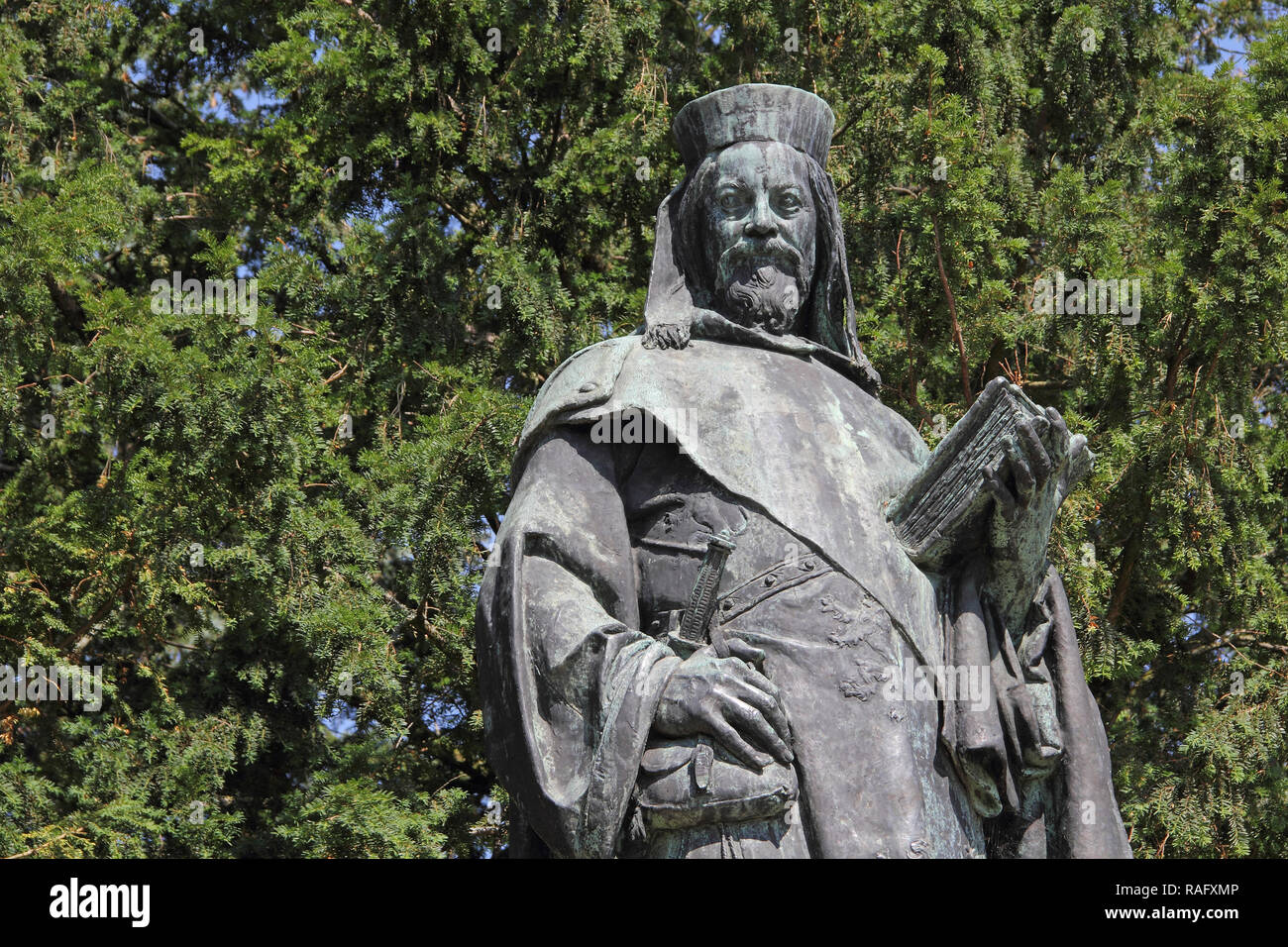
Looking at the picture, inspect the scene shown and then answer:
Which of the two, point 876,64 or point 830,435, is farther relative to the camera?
point 876,64

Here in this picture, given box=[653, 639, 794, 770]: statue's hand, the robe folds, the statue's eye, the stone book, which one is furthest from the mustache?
box=[653, 639, 794, 770]: statue's hand

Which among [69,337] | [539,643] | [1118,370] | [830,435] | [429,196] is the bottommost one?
[539,643]

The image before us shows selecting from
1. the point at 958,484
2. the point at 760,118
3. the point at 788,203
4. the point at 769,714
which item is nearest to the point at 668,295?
the point at 788,203

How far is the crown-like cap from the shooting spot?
592 cm

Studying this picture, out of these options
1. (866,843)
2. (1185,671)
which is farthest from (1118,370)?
(866,843)

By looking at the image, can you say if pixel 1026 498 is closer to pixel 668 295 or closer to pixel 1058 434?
pixel 1058 434

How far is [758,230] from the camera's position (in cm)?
580

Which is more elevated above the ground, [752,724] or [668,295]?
[668,295]

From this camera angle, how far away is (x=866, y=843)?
15.9ft

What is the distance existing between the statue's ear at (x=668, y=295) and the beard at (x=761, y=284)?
5.4 inches

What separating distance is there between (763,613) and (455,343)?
8193mm

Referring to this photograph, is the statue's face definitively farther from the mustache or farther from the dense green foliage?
the dense green foliage

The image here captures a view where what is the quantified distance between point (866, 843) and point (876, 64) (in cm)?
913

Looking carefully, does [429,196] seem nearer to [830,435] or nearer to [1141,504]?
[1141,504]
